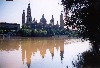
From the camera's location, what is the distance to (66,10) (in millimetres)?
27875

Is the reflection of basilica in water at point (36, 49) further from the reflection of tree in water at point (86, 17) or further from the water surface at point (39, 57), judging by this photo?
the reflection of tree in water at point (86, 17)

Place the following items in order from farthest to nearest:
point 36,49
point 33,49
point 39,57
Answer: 1. point 36,49
2. point 33,49
3. point 39,57

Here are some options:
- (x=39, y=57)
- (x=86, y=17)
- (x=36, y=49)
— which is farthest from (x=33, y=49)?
(x=86, y=17)

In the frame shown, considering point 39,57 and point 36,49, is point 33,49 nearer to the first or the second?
point 36,49

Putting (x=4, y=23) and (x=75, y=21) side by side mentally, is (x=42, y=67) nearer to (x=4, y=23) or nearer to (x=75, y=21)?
(x=75, y=21)

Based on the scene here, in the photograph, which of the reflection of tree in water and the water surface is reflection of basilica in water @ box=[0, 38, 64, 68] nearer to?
the water surface

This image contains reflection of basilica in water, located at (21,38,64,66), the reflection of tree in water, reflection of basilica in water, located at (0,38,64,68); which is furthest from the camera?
reflection of basilica in water, located at (21,38,64,66)

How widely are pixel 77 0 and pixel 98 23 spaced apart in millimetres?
3981

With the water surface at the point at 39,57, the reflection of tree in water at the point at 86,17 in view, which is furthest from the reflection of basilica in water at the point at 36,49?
the reflection of tree in water at the point at 86,17

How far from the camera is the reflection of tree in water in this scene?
22.6 m

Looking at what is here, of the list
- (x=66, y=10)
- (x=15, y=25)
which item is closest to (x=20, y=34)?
(x=15, y=25)

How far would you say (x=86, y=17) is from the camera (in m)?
24.0

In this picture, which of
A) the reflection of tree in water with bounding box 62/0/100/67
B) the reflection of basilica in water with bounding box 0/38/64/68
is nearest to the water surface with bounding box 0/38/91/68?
the reflection of basilica in water with bounding box 0/38/64/68

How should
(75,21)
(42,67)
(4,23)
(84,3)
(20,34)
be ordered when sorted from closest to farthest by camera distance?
(42,67) → (84,3) → (75,21) → (20,34) → (4,23)
